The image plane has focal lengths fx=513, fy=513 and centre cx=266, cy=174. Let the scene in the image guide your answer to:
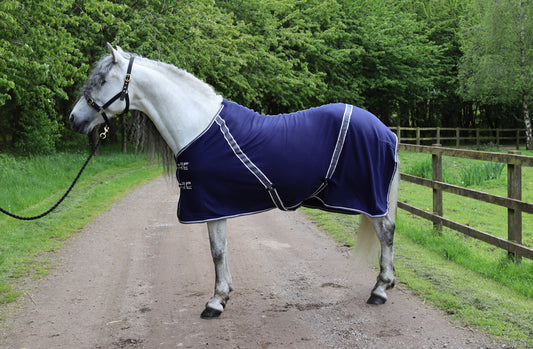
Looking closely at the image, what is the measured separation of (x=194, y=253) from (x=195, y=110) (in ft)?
7.92

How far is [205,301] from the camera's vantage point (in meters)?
4.50

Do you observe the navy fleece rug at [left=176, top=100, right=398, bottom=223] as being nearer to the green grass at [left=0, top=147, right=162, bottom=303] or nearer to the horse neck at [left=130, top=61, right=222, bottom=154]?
the horse neck at [left=130, top=61, right=222, bottom=154]

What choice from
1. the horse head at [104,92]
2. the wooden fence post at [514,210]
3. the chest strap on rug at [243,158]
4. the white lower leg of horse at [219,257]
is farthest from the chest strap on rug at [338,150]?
the wooden fence post at [514,210]

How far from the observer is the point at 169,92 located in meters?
4.27

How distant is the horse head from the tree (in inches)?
1061

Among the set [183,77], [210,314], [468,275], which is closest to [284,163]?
[183,77]

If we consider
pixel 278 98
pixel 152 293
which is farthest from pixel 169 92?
pixel 278 98

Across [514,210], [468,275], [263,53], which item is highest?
[263,53]

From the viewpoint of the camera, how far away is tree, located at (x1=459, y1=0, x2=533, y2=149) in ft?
88.9

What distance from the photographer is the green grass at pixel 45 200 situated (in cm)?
571

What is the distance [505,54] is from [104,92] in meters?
28.1

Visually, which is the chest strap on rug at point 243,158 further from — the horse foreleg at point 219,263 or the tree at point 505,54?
the tree at point 505,54

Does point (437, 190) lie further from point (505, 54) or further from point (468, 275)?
point (505, 54)

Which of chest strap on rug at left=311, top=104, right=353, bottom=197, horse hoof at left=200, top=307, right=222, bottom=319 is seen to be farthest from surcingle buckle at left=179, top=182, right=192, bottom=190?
chest strap on rug at left=311, top=104, right=353, bottom=197
